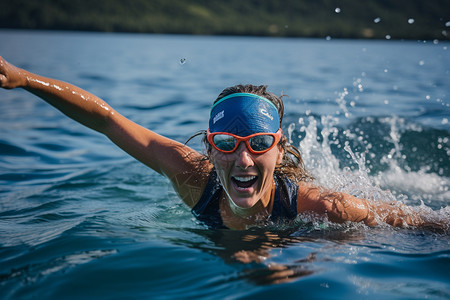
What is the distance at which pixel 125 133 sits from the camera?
4238 mm

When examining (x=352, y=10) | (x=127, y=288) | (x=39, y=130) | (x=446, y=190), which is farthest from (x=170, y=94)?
(x=352, y=10)

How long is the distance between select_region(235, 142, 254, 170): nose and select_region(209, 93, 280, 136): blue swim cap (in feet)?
0.39

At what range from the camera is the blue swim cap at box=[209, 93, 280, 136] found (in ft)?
12.2

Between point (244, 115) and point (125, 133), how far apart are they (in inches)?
47.3

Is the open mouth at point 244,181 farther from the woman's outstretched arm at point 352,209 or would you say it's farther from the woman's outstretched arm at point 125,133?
the woman's outstretched arm at point 125,133

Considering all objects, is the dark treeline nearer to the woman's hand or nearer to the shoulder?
the shoulder

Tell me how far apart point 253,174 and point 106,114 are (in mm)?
1527

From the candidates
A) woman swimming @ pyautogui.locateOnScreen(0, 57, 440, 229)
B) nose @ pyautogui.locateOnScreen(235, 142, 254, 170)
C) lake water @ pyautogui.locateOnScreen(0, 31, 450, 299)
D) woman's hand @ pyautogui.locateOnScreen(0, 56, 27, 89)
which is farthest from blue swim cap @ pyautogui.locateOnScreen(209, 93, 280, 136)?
woman's hand @ pyautogui.locateOnScreen(0, 56, 27, 89)

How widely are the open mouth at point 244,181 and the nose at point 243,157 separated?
3.9 inches

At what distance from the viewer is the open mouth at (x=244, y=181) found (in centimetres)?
366

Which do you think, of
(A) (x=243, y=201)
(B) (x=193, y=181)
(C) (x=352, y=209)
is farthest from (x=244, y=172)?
(C) (x=352, y=209)

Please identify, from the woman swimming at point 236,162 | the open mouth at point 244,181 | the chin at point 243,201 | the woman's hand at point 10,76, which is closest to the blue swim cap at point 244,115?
the woman swimming at point 236,162

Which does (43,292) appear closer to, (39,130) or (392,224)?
(392,224)

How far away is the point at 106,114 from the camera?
4203 millimetres
